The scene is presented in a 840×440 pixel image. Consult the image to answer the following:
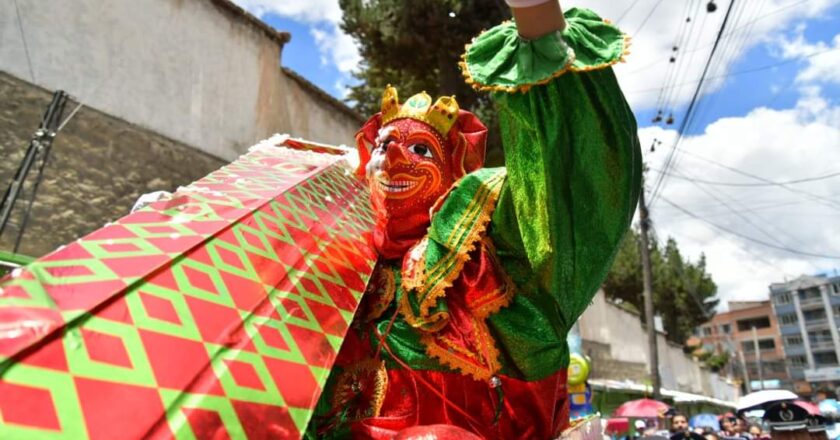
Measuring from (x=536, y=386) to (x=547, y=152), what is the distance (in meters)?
0.88

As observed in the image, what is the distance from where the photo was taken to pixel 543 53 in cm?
136

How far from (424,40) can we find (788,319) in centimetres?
6343

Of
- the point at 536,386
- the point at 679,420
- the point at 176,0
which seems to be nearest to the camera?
the point at 536,386

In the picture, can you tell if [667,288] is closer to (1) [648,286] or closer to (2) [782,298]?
(1) [648,286]

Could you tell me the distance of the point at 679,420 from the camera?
23.7ft

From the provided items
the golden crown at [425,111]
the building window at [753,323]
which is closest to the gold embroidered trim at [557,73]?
the golden crown at [425,111]

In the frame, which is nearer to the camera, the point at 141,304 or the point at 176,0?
the point at 141,304

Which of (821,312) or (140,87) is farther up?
(821,312)

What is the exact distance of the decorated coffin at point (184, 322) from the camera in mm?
1012

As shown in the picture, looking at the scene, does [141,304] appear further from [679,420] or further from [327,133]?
[327,133]

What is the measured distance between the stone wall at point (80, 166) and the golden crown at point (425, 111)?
14.3 ft

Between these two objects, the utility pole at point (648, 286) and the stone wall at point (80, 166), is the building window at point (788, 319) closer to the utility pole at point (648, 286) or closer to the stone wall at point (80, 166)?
the utility pole at point (648, 286)

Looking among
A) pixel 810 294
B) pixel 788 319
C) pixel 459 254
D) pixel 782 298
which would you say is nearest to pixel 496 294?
pixel 459 254

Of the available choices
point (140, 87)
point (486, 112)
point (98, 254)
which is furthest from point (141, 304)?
point (486, 112)
